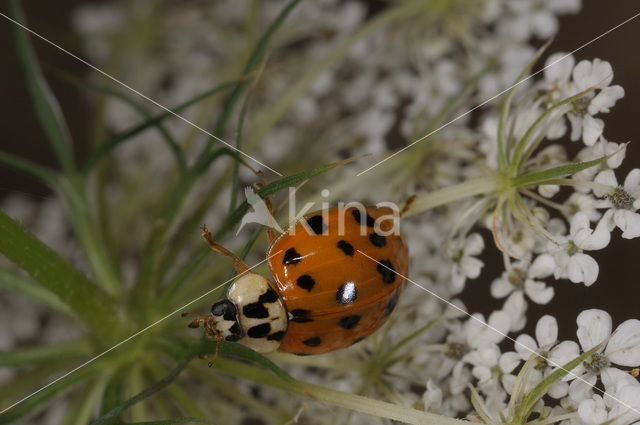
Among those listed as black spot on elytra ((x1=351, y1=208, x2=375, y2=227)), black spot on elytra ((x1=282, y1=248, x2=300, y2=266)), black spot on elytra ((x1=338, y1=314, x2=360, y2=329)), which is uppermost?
black spot on elytra ((x1=351, y1=208, x2=375, y2=227))

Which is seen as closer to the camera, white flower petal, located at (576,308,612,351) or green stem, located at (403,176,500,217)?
white flower petal, located at (576,308,612,351)

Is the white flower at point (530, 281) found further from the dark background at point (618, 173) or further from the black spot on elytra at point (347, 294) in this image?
the black spot on elytra at point (347, 294)

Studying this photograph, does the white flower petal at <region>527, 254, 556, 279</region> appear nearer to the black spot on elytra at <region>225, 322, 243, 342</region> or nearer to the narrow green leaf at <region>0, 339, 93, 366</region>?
the black spot on elytra at <region>225, 322, 243, 342</region>

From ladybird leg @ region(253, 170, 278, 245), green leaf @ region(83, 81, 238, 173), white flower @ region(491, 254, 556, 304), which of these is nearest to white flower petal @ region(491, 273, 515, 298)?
white flower @ region(491, 254, 556, 304)

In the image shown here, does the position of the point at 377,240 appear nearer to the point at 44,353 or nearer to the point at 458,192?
the point at 458,192

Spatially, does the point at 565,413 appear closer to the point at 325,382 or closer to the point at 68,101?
the point at 325,382

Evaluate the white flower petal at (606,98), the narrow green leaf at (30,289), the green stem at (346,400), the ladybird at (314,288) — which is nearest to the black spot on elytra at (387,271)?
the ladybird at (314,288)
